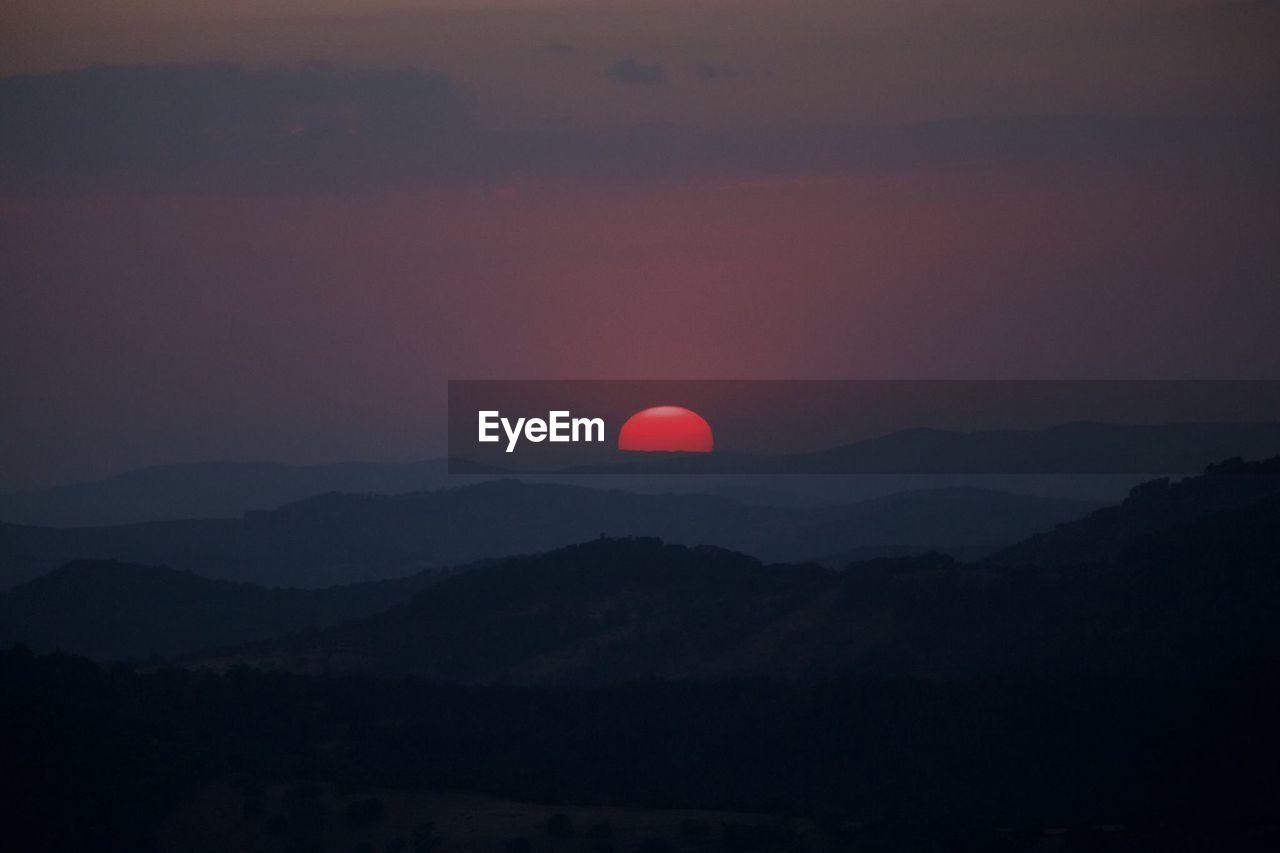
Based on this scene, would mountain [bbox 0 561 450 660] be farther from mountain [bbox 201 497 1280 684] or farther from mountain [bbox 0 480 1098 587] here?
mountain [bbox 0 480 1098 587]

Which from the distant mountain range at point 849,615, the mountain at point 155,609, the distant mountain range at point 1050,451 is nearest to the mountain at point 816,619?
the distant mountain range at point 849,615

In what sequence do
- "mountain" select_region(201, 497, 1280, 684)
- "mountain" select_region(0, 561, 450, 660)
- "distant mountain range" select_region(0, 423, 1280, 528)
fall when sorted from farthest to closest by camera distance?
"distant mountain range" select_region(0, 423, 1280, 528), "mountain" select_region(0, 561, 450, 660), "mountain" select_region(201, 497, 1280, 684)

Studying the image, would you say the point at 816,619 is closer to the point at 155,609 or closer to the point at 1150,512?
the point at 1150,512

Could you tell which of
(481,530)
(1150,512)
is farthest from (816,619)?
(481,530)

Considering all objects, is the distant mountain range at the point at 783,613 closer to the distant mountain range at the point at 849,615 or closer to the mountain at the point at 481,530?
the distant mountain range at the point at 849,615

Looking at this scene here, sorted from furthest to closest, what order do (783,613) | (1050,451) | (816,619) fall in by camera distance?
1. (1050,451)
2. (783,613)
3. (816,619)

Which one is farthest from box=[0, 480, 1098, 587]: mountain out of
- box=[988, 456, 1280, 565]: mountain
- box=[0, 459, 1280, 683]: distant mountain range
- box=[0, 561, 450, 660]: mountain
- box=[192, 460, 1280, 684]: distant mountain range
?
box=[192, 460, 1280, 684]: distant mountain range
